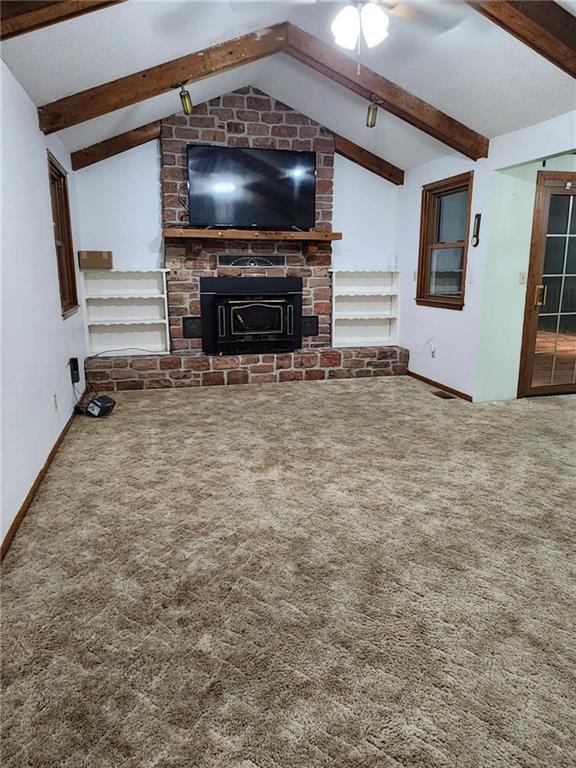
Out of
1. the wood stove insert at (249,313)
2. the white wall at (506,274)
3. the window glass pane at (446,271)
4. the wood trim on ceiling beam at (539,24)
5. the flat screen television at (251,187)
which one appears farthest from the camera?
the wood stove insert at (249,313)

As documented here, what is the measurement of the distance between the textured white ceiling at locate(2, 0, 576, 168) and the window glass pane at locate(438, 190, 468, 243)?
0.84m

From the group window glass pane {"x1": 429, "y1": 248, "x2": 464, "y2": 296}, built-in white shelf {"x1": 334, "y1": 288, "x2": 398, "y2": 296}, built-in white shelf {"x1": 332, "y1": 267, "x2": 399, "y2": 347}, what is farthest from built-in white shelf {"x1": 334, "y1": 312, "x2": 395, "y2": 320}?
window glass pane {"x1": 429, "y1": 248, "x2": 464, "y2": 296}

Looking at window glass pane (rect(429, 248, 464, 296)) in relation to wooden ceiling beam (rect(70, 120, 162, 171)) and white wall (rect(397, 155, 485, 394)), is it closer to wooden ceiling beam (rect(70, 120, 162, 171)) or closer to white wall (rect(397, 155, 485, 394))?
white wall (rect(397, 155, 485, 394))

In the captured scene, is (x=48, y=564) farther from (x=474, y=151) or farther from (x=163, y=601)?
(x=474, y=151)

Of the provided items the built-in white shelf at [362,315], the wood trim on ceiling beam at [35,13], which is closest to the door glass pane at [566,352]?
the built-in white shelf at [362,315]

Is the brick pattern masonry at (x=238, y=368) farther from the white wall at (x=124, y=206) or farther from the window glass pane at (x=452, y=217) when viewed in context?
the window glass pane at (x=452, y=217)

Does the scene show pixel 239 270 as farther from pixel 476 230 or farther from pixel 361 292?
pixel 476 230

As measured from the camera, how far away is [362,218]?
6098mm

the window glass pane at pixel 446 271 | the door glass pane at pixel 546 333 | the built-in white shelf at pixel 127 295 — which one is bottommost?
the door glass pane at pixel 546 333

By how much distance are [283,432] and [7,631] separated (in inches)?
95.2

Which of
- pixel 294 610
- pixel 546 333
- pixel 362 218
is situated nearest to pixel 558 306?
pixel 546 333

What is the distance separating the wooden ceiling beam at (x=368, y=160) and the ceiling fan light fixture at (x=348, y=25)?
8.28 feet

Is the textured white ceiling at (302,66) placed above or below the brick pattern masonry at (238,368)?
above

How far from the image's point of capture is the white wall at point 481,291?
3.97m
